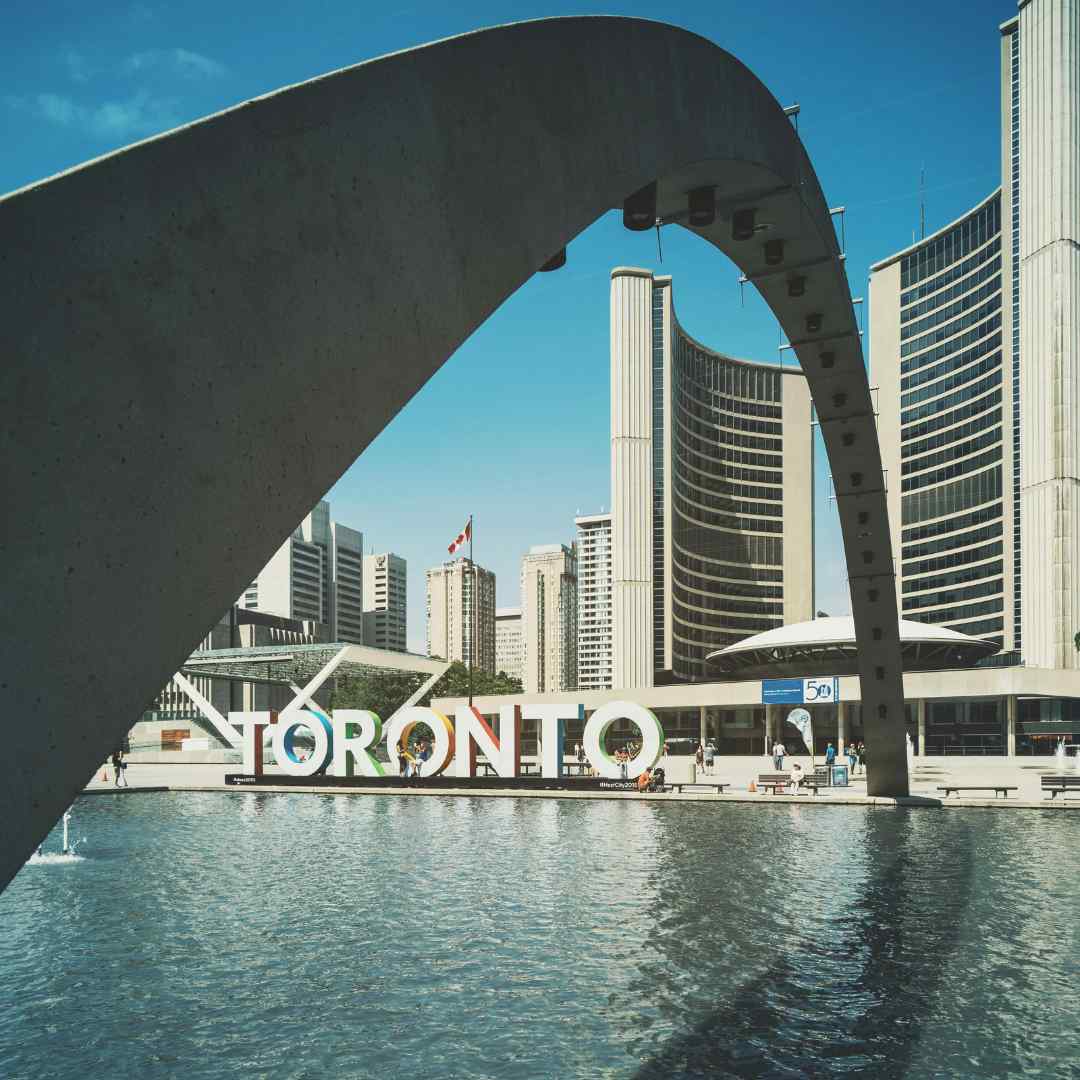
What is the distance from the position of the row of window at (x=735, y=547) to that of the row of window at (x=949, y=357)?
82.4ft

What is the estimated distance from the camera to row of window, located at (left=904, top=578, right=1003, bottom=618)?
366 feet

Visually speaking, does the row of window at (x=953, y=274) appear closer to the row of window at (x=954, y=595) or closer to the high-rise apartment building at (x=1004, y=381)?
the high-rise apartment building at (x=1004, y=381)

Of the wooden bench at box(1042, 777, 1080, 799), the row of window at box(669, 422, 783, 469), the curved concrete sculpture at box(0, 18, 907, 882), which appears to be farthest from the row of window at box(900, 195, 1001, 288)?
the curved concrete sculpture at box(0, 18, 907, 882)

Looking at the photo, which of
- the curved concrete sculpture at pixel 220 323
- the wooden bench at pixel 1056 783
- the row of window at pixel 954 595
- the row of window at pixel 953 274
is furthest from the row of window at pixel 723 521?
the curved concrete sculpture at pixel 220 323

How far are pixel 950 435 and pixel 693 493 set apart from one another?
97.5 feet

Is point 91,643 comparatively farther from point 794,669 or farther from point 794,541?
point 794,541

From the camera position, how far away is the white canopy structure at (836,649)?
76.1 m

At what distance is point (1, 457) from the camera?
9.68 feet

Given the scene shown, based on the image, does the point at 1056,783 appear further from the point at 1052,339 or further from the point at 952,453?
the point at 952,453

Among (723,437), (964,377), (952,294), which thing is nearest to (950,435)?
(964,377)

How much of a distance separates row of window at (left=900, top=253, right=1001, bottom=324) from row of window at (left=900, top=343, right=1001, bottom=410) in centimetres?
579

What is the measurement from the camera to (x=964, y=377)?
385ft

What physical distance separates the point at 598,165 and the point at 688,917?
10.5 meters

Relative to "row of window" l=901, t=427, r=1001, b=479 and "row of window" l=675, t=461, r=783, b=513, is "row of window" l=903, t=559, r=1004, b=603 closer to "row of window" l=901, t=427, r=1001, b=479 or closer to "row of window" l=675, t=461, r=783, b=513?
"row of window" l=901, t=427, r=1001, b=479
